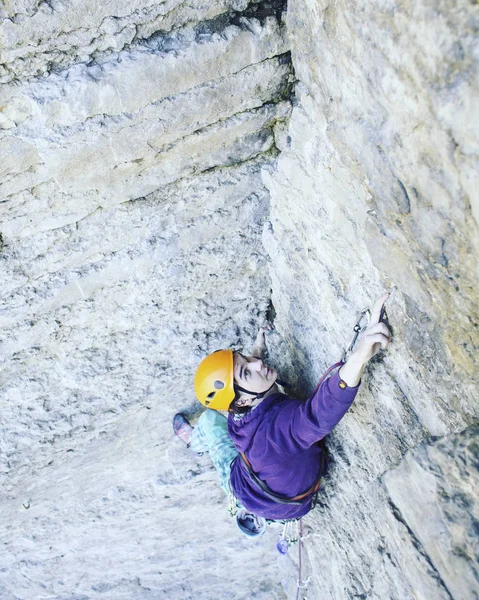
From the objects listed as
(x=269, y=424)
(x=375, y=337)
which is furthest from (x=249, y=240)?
(x=375, y=337)

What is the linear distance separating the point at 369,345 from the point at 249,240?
3.18 ft

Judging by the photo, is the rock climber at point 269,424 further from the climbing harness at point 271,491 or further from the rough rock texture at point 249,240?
the rough rock texture at point 249,240

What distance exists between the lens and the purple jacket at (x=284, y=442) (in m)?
2.23

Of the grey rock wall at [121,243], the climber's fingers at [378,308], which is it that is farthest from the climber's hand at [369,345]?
the grey rock wall at [121,243]

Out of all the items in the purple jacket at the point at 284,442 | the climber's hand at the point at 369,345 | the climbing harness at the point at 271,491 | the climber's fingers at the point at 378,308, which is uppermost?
the climber's fingers at the point at 378,308

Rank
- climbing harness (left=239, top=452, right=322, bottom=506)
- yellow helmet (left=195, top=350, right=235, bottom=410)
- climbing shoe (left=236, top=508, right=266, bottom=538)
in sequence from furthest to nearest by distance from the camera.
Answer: climbing shoe (left=236, top=508, right=266, bottom=538)
climbing harness (left=239, top=452, right=322, bottom=506)
yellow helmet (left=195, top=350, right=235, bottom=410)

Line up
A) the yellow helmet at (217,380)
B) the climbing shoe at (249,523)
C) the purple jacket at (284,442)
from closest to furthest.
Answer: the purple jacket at (284,442), the yellow helmet at (217,380), the climbing shoe at (249,523)

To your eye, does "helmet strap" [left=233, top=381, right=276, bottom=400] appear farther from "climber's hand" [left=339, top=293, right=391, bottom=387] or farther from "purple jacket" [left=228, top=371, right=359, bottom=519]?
"climber's hand" [left=339, top=293, right=391, bottom=387]

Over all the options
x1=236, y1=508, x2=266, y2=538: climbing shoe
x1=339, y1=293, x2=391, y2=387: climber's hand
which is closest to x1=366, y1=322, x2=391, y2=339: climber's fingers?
x1=339, y1=293, x2=391, y2=387: climber's hand

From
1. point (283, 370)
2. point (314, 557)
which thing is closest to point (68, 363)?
point (283, 370)

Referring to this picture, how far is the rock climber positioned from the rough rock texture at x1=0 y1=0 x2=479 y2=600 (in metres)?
0.18

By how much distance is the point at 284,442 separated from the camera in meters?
2.53

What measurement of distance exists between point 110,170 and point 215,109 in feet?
1.55

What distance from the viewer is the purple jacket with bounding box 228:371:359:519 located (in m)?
2.23
